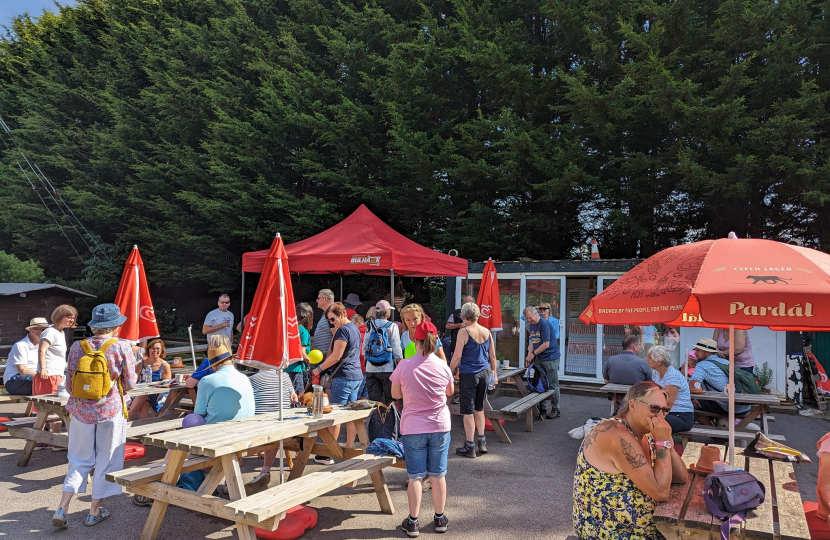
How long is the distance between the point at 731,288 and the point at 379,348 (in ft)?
13.9

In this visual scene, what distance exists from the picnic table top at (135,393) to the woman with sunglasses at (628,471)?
16.8 feet

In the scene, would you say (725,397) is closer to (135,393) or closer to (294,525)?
(294,525)

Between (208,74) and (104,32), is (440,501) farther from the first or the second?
(104,32)

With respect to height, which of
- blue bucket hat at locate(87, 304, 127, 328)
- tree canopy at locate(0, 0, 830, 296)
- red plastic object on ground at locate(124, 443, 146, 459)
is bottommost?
red plastic object on ground at locate(124, 443, 146, 459)

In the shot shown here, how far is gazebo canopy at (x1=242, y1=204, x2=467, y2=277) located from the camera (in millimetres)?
9094

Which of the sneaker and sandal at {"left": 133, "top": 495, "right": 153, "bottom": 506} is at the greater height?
the sneaker

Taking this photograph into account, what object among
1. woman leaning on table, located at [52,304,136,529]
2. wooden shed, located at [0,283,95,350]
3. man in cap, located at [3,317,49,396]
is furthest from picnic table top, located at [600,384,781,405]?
wooden shed, located at [0,283,95,350]

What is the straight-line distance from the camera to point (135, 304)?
6.68m

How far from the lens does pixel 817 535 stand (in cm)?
311

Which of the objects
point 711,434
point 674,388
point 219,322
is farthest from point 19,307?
point 711,434

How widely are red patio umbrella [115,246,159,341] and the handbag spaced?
6.01 m

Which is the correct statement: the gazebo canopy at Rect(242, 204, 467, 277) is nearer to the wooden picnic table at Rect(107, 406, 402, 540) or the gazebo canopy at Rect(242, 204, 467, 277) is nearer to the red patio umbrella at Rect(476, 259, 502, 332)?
the red patio umbrella at Rect(476, 259, 502, 332)

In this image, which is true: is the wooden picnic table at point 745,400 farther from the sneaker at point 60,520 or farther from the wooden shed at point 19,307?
the wooden shed at point 19,307

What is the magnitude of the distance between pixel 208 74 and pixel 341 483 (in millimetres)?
22646
